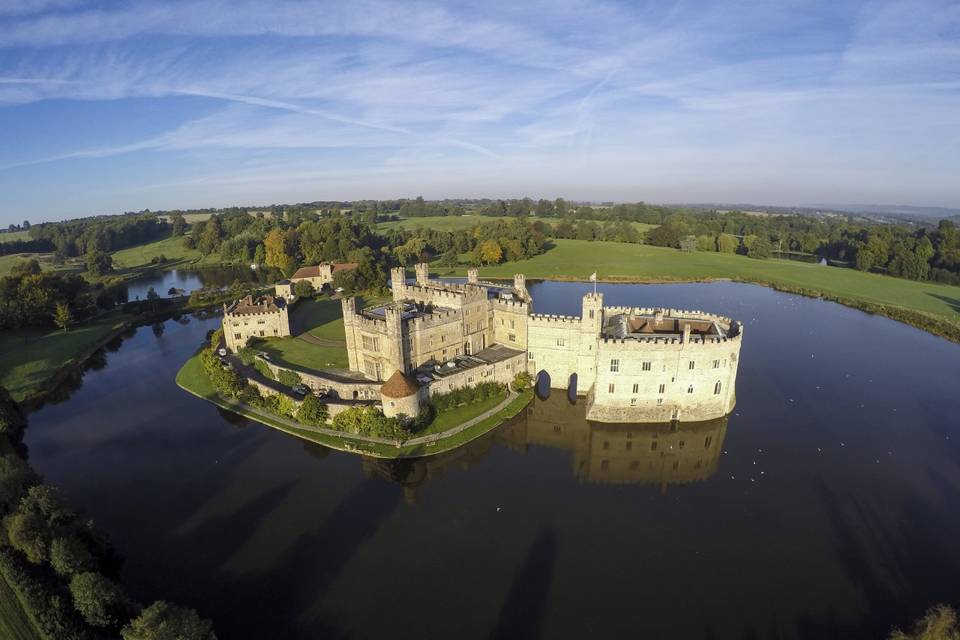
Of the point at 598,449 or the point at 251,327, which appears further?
the point at 251,327

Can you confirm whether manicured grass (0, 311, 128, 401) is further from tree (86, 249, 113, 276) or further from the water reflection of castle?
tree (86, 249, 113, 276)

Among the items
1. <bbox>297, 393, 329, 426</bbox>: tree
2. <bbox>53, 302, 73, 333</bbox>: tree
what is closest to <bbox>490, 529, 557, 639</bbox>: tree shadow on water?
<bbox>297, 393, 329, 426</bbox>: tree

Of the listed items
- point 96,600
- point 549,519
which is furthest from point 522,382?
point 96,600

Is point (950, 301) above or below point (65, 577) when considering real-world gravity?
below

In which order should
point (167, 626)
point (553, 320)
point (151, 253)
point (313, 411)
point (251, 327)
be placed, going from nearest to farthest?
point (167, 626) → point (313, 411) → point (553, 320) → point (251, 327) → point (151, 253)

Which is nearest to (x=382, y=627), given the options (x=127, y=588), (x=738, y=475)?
(x=127, y=588)

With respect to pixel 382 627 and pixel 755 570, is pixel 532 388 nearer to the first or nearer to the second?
pixel 755 570

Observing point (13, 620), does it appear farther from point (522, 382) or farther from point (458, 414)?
point (522, 382)
